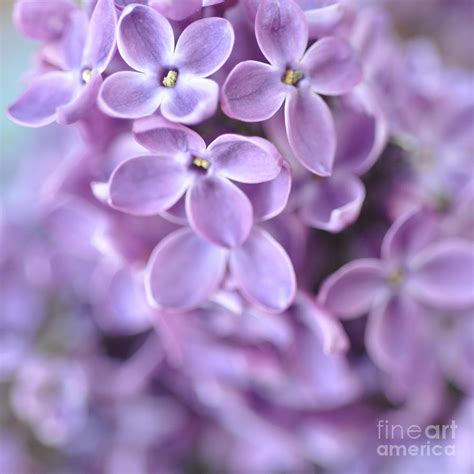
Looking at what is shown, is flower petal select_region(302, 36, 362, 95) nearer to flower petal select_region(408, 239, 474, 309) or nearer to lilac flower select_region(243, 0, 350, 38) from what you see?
lilac flower select_region(243, 0, 350, 38)

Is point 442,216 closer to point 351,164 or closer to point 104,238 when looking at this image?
point 351,164

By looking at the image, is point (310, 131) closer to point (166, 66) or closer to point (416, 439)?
point (166, 66)

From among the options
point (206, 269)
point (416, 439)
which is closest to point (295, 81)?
point (206, 269)

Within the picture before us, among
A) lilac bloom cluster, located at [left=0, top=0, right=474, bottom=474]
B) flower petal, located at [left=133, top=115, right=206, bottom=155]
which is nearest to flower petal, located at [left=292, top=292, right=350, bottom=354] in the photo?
lilac bloom cluster, located at [left=0, top=0, right=474, bottom=474]

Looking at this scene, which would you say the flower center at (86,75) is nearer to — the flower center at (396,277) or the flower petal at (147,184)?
the flower petal at (147,184)

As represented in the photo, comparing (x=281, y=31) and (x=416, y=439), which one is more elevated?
(x=281, y=31)

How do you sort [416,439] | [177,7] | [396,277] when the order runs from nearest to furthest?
[177,7]
[396,277]
[416,439]
